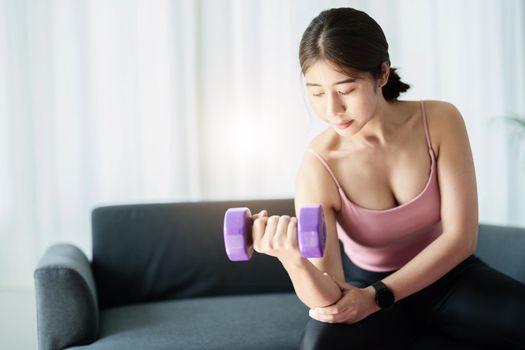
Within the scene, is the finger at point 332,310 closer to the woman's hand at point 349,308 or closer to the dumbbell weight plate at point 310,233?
the woman's hand at point 349,308

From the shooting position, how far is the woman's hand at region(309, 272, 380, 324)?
1.61m

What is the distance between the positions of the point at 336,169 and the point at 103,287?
3.60 feet

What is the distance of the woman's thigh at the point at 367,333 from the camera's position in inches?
62.9

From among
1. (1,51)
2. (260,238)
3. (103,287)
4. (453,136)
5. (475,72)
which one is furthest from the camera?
(475,72)

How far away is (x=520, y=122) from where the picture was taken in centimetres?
292

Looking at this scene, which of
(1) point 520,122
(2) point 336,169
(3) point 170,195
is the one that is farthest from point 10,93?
(1) point 520,122

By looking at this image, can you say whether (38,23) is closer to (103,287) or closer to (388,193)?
(103,287)

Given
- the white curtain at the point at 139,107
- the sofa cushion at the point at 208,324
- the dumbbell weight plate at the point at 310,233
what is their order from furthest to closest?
the white curtain at the point at 139,107
the sofa cushion at the point at 208,324
the dumbbell weight plate at the point at 310,233

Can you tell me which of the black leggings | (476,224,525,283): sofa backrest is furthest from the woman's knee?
(476,224,525,283): sofa backrest

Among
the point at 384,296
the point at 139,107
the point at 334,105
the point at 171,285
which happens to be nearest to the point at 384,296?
the point at 384,296

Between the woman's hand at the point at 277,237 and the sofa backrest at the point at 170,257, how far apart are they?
3.50 ft

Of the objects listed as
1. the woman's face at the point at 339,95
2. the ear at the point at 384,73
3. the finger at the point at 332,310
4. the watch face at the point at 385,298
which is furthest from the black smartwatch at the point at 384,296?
the ear at the point at 384,73

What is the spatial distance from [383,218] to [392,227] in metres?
0.04

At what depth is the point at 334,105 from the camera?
1.59m
